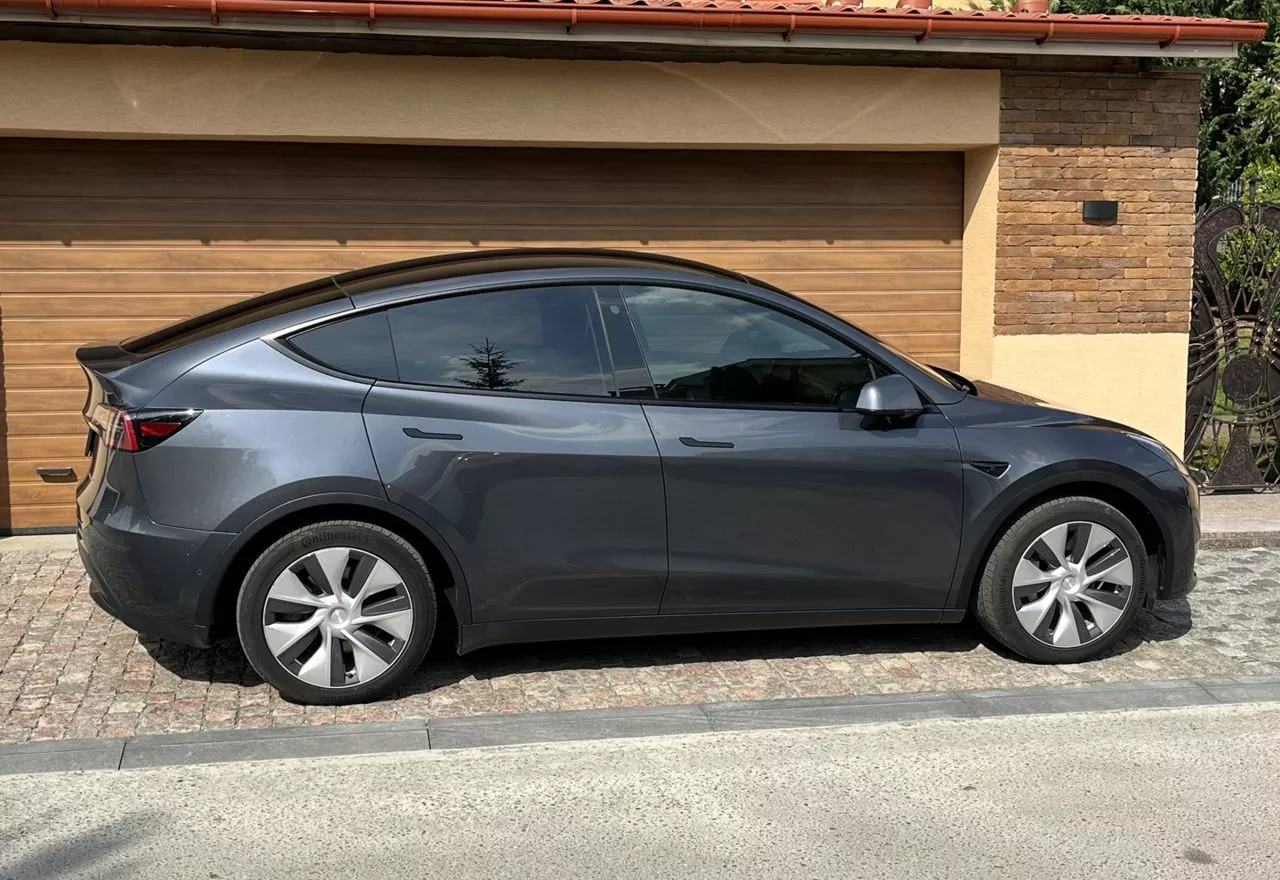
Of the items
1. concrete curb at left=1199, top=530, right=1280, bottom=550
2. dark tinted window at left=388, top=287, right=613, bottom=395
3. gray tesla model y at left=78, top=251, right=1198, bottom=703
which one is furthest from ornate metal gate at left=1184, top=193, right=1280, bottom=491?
dark tinted window at left=388, top=287, right=613, bottom=395

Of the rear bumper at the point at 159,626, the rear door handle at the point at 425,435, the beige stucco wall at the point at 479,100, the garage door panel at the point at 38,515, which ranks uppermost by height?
the beige stucco wall at the point at 479,100

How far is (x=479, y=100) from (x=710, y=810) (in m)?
4.78

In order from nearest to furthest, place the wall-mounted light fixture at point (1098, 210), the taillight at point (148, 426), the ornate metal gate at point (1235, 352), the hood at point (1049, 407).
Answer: the taillight at point (148, 426), the hood at point (1049, 407), the wall-mounted light fixture at point (1098, 210), the ornate metal gate at point (1235, 352)

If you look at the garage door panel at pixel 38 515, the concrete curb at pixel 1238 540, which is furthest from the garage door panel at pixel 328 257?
the concrete curb at pixel 1238 540

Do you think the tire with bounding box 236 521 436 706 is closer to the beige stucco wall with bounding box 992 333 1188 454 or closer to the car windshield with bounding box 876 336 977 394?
the car windshield with bounding box 876 336 977 394

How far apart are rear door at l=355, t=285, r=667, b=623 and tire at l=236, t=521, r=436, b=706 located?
198 mm

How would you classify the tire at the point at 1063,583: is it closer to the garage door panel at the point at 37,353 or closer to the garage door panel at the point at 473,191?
the garage door panel at the point at 473,191

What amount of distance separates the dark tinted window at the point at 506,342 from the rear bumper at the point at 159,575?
0.99 meters

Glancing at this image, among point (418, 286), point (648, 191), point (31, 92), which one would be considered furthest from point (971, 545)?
point (31, 92)

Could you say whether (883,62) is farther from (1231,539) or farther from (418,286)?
(418,286)

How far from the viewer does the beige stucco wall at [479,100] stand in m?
7.03

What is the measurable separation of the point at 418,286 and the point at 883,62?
4121 mm

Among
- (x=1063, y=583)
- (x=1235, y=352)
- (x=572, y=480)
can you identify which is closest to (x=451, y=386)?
(x=572, y=480)

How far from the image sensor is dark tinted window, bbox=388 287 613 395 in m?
4.87
